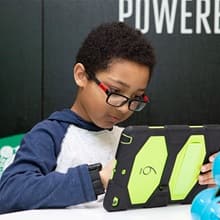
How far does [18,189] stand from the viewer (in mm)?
900

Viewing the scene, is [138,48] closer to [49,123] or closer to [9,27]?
[49,123]

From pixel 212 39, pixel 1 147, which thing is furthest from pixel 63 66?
pixel 212 39

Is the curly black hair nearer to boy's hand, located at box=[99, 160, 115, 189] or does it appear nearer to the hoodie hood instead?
the hoodie hood

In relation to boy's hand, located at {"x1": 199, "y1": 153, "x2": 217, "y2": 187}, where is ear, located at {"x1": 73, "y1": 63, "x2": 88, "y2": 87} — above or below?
above

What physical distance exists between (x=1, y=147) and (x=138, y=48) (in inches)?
29.5

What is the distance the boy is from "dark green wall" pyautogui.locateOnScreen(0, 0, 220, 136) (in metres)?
0.54

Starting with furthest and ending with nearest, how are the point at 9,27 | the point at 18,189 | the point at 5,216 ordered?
the point at 9,27
the point at 18,189
the point at 5,216

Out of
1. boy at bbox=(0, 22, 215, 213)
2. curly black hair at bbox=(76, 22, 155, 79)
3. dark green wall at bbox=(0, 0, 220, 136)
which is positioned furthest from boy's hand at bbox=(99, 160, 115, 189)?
dark green wall at bbox=(0, 0, 220, 136)

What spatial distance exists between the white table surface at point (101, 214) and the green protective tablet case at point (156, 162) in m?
0.01

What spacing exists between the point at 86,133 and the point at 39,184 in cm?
24

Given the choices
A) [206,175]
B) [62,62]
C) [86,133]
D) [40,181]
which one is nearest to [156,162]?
→ [206,175]

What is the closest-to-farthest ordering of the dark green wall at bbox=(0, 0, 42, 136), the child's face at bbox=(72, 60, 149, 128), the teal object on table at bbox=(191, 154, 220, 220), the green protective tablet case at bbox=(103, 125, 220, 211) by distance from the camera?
1. the teal object on table at bbox=(191, 154, 220, 220)
2. the green protective tablet case at bbox=(103, 125, 220, 211)
3. the child's face at bbox=(72, 60, 149, 128)
4. the dark green wall at bbox=(0, 0, 42, 136)

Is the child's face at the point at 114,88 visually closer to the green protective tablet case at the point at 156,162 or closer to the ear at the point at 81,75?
the ear at the point at 81,75

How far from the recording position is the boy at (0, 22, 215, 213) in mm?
880
